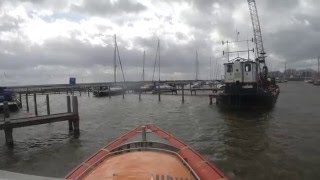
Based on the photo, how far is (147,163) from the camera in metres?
6.70

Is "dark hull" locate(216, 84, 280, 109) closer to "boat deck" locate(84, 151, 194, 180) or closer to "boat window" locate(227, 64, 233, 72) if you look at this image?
"boat window" locate(227, 64, 233, 72)

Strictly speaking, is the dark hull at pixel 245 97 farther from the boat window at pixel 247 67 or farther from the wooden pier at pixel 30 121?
the wooden pier at pixel 30 121

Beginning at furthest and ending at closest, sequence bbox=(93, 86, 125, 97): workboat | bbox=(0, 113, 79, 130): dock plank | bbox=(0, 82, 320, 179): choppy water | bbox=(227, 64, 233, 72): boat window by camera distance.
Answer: bbox=(93, 86, 125, 97): workboat < bbox=(227, 64, 233, 72): boat window < bbox=(0, 113, 79, 130): dock plank < bbox=(0, 82, 320, 179): choppy water

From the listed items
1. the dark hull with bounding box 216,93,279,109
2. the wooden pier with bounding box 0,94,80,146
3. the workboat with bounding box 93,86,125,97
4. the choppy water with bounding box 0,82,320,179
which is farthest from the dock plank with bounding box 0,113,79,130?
the workboat with bounding box 93,86,125,97

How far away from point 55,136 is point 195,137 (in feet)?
28.5

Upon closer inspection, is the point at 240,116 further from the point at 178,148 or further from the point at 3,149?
the point at 178,148

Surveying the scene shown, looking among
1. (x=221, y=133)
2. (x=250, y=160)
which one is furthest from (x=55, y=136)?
(x=250, y=160)

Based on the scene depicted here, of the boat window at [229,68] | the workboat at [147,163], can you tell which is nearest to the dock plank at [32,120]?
the workboat at [147,163]

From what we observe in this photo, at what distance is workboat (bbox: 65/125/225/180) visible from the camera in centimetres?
629

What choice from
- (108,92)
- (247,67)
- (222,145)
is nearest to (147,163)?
(222,145)

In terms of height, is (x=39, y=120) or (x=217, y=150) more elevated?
(x=39, y=120)

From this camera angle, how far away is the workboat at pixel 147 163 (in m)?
6.29

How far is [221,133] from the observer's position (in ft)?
65.6

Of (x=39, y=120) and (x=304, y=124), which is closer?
(x=39, y=120)
